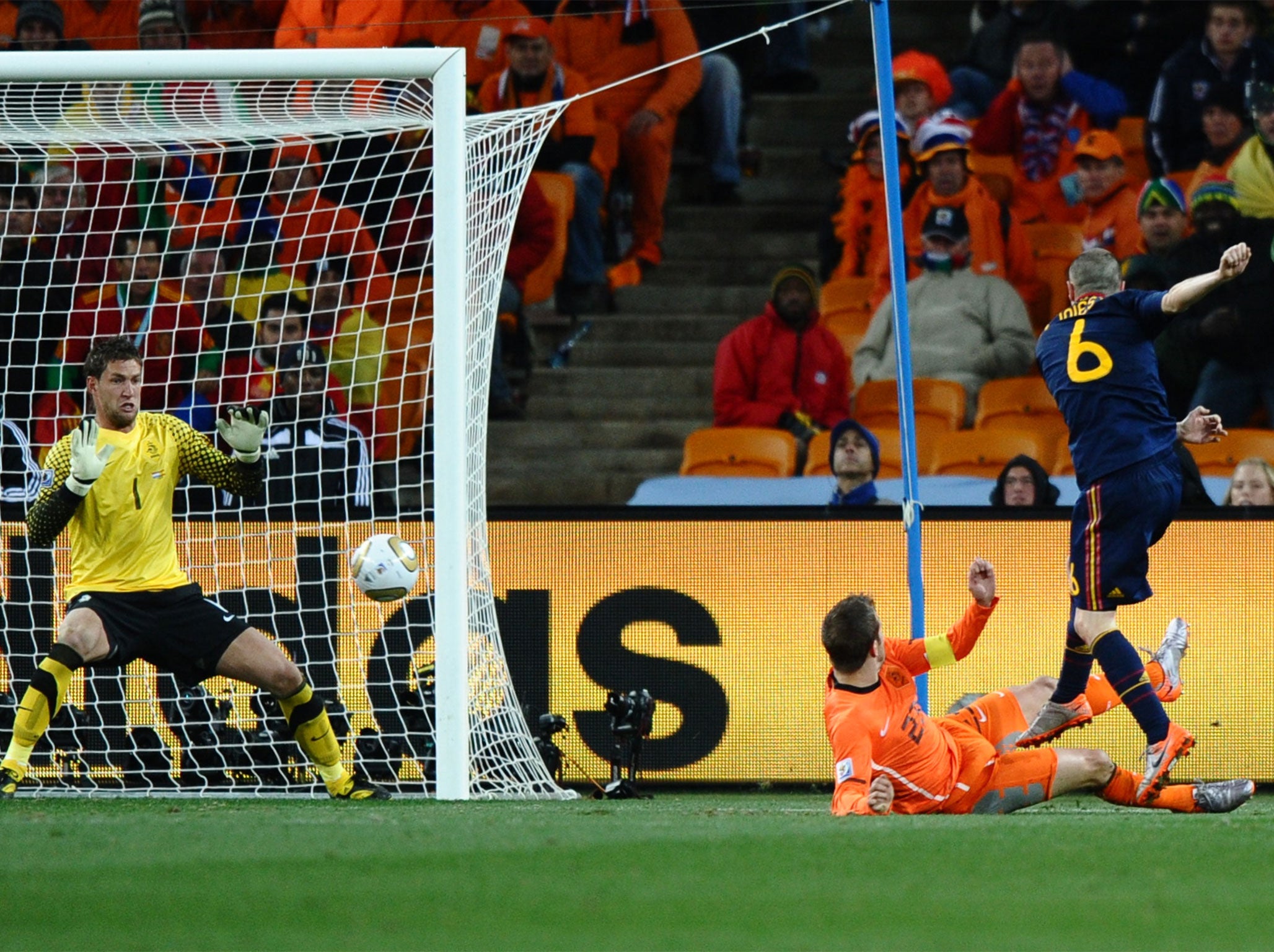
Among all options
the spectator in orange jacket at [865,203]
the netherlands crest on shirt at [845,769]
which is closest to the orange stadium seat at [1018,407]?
the spectator in orange jacket at [865,203]

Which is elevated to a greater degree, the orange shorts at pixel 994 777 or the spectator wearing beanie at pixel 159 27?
the spectator wearing beanie at pixel 159 27

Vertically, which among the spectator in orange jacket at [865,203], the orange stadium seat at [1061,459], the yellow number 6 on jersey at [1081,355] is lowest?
the orange stadium seat at [1061,459]

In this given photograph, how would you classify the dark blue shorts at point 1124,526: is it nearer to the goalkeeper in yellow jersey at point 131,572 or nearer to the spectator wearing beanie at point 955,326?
the goalkeeper in yellow jersey at point 131,572

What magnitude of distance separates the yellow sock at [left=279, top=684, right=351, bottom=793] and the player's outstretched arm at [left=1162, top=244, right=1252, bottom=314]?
12.0 ft

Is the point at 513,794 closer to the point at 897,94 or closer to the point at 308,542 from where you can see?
the point at 308,542

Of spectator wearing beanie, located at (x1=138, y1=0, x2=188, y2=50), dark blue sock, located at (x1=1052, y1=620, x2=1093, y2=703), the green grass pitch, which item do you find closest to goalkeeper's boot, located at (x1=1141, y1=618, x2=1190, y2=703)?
dark blue sock, located at (x1=1052, y1=620, x2=1093, y2=703)

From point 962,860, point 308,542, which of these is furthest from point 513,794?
point 962,860

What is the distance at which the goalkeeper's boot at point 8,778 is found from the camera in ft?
24.5

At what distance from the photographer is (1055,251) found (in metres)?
12.9

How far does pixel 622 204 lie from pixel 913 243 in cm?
230

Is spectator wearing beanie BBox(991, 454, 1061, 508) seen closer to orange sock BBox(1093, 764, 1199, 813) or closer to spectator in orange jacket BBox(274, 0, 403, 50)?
orange sock BBox(1093, 764, 1199, 813)

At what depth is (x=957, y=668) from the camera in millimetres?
9195

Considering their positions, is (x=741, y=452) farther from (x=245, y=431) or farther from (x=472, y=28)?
(x=245, y=431)

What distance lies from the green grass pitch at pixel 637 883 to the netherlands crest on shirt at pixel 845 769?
0.15m
